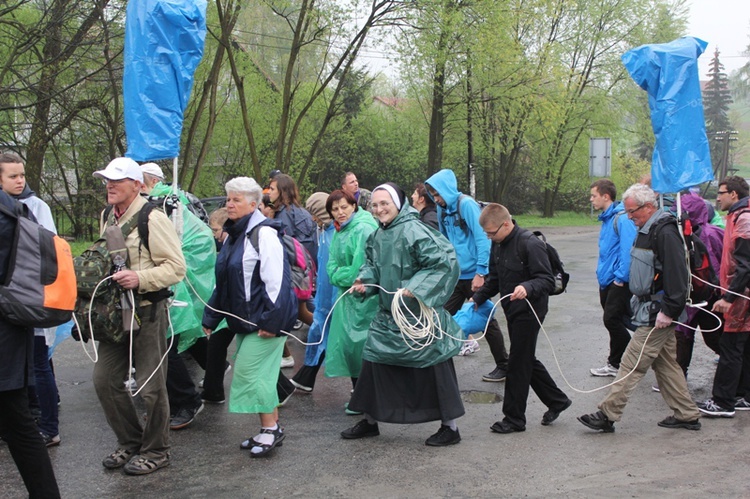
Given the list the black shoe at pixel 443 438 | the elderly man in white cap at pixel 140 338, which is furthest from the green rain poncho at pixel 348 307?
the elderly man in white cap at pixel 140 338

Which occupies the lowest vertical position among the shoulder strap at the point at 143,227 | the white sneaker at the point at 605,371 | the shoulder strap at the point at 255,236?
the white sneaker at the point at 605,371

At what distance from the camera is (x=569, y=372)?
→ 768 centimetres

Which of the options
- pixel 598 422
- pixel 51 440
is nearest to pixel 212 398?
pixel 51 440

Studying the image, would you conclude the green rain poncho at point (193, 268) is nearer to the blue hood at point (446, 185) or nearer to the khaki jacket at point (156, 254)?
the khaki jacket at point (156, 254)

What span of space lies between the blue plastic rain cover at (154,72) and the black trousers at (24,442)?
8.64 feet

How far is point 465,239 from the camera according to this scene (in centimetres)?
764

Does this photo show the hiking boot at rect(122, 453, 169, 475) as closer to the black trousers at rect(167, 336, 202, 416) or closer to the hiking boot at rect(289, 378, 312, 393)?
the black trousers at rect(167, 336, 202, 416)

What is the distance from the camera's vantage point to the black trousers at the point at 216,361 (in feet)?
20.2

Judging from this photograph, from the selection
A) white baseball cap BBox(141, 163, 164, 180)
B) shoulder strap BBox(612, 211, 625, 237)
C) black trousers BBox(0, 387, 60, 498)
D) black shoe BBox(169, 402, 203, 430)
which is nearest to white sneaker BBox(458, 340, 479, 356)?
shoulder strap BBox(612, 211, 625, 237)

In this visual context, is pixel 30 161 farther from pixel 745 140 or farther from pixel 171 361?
pixel 745 140

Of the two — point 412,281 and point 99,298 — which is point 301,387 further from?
point 99,298

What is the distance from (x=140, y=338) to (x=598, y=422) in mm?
3328

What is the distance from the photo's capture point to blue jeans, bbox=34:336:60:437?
5.37m

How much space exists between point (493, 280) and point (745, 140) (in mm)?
76782
